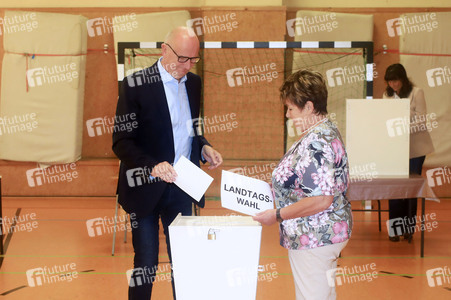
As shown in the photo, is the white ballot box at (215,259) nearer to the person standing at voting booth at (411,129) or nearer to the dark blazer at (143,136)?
the dark blazer at (143,136)

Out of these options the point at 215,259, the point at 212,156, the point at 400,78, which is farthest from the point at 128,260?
the point at 400,78

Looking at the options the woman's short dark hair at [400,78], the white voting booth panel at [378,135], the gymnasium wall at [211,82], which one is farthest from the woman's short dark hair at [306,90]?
the gymnasium wall at [211,82]

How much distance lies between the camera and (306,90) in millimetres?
2084

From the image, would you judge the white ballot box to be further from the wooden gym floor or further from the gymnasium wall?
the gymnasium wall

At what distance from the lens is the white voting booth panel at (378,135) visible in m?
4.77

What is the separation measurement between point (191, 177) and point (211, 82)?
5.00 metres

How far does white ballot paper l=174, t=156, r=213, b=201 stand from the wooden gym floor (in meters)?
1.61

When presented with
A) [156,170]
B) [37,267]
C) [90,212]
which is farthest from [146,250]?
[90,212]

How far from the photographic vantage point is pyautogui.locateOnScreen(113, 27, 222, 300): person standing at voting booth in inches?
99.6

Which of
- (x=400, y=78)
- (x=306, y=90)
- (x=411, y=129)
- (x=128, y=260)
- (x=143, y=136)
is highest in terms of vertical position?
(x=400, y=78)

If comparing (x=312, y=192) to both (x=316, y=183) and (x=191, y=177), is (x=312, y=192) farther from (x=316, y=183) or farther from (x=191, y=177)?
(x=191, y=177)

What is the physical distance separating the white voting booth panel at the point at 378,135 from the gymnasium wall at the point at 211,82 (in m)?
2.64

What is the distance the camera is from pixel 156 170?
2.40 meters

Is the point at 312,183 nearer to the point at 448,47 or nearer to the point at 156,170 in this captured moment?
the point at 156,170
